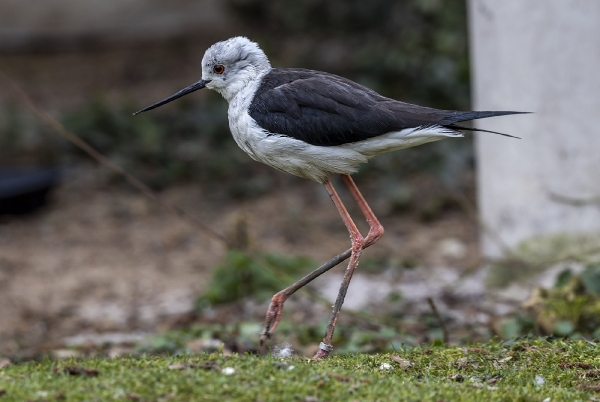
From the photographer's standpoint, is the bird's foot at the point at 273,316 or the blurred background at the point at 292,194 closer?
the bird's foot at the point at 273,316

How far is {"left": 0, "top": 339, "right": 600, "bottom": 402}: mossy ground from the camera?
3.39 m

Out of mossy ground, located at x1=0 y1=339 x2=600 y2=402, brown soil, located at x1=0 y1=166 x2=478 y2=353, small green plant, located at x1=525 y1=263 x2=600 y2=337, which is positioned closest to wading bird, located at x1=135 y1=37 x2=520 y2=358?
mossy ground, located at x1=0 y1=339 x2=600 y2=402

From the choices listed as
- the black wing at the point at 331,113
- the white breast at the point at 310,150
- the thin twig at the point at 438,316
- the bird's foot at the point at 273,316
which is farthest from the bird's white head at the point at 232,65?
the thin twig at the point at 438,316

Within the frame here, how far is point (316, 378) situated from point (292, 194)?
301 inches

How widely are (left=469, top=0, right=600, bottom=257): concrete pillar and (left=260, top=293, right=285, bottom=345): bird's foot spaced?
346 centimetres

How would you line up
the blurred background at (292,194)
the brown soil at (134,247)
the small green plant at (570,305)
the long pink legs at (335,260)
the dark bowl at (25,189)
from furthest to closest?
the dark bowl at (25,189) < the brown soil at (134,247) < the blurred background at (292,194) < the small green plant at (570,305) < the long pink legs at (335,260)

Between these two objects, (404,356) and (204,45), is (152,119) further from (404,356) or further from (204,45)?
(404,356)

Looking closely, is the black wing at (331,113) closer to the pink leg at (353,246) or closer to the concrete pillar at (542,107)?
the pink leg at (353,246)

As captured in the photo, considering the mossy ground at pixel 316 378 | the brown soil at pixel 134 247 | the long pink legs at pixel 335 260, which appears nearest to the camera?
the mossy ground at pixel 316 378

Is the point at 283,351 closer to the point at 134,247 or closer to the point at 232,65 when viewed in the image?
the point at 232,65

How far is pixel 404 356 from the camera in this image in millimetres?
4379

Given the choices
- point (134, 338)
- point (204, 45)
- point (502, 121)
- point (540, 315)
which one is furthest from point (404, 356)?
point (204, 45)

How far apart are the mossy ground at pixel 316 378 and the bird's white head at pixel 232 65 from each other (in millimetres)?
1679

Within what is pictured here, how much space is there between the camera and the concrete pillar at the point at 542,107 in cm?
697
